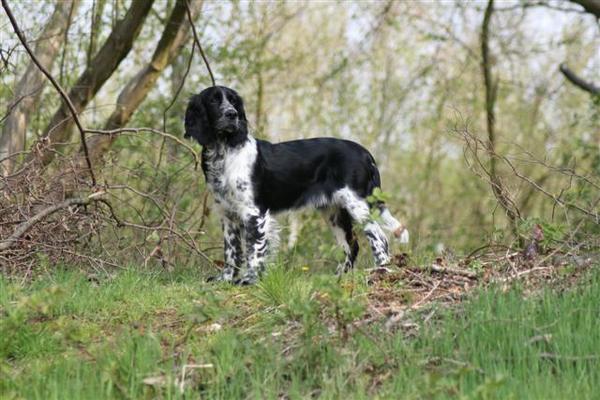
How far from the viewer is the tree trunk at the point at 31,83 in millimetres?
10586

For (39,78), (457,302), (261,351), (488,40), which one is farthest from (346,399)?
(488,40)

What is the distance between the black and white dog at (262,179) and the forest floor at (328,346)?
6.30ft

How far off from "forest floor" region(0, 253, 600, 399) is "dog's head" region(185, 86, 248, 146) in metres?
2.20

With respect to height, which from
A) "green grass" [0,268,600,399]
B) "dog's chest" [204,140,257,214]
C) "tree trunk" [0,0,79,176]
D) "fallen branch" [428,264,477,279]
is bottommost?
"green grass" [0,268,600,399]

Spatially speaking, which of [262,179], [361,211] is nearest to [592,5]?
[361,211]

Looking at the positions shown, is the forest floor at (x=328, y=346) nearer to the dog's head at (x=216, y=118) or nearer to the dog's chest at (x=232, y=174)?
the dog's chest at (x=232, y=174)

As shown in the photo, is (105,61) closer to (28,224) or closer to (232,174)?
(232,174)

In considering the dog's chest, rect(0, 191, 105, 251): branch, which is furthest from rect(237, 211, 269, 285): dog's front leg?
rect(0, 191, 105, 251): branch

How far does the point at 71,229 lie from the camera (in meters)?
8.11

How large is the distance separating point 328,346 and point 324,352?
0.04 meters

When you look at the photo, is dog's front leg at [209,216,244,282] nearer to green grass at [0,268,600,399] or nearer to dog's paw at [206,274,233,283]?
dog's paw at [206,274,233,283]

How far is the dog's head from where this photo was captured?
7.96m

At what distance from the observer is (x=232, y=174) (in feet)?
26.5

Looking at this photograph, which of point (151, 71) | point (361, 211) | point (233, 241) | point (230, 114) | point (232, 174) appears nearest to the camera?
point (230, 114)
